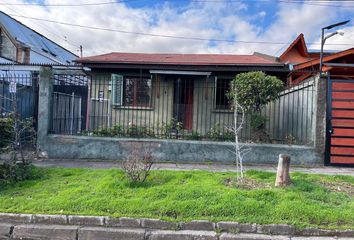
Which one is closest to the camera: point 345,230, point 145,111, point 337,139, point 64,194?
point 345,230

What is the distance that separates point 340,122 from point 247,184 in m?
4.37

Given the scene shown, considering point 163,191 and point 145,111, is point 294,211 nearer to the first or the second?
point 163,191

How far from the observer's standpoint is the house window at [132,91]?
521 inches

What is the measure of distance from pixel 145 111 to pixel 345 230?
31.3ft

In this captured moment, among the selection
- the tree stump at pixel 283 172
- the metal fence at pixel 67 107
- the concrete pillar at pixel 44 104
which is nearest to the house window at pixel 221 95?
the metal fence at pixel 67 107

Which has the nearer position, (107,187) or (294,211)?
(294,211)

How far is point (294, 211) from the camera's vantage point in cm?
477

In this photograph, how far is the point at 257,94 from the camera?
30.5 feet

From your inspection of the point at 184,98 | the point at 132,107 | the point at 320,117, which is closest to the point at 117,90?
the point at 132,107

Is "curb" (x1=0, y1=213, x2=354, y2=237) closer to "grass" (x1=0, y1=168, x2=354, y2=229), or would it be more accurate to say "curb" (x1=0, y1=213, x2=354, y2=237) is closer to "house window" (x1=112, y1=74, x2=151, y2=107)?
"grass" (x1=0, y1=168, x2=354, y2=229)

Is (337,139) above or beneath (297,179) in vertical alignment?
above

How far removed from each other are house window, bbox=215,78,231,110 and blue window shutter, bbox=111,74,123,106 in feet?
12.9

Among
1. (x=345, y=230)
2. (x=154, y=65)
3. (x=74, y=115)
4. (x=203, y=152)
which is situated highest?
(x=154, y=65)

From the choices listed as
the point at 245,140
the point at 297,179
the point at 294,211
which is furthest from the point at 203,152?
the point at 294,211
